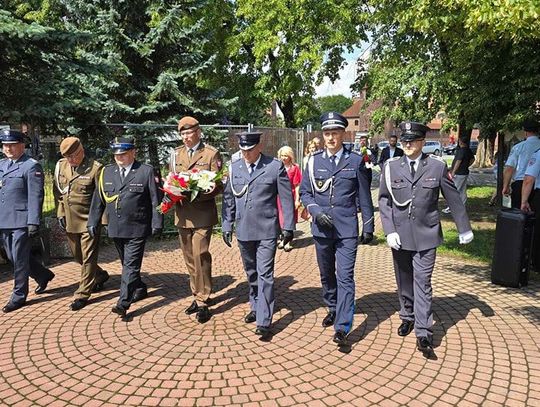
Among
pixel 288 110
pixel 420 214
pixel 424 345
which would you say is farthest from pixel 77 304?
pixel 288 110

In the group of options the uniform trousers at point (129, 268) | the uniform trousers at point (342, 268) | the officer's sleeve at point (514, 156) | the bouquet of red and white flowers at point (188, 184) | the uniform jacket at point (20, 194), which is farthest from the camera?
the officer's sleeve at point (514, 156)

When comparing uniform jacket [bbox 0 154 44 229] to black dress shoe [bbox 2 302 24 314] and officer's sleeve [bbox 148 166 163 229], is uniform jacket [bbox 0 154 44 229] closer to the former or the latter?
black dress shoe [bbox 2 302 24 314]

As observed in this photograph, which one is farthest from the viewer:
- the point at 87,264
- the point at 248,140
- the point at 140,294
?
the point at 140,294

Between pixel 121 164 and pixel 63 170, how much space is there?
3.40 ft

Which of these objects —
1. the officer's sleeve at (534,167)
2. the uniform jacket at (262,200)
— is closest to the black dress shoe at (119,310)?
the uniform jacket at (262,200)

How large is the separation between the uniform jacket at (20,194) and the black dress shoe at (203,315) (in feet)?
6.95

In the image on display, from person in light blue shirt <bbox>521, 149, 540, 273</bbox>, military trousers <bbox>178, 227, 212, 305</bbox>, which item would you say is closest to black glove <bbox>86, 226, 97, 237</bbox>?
military trousers <bbox>178, 227, 212, 305</bbox>

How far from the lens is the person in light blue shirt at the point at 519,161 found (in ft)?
21.1

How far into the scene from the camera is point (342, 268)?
4391mm

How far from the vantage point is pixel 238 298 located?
5.75m

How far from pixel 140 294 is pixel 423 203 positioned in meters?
3.53

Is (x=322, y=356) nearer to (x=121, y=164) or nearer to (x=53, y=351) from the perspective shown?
(x=53, y=351)

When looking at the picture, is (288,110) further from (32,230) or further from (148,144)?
(32,230)

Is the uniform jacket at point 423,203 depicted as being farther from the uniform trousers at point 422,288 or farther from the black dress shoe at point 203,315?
the black dress shoe at point 203,315
